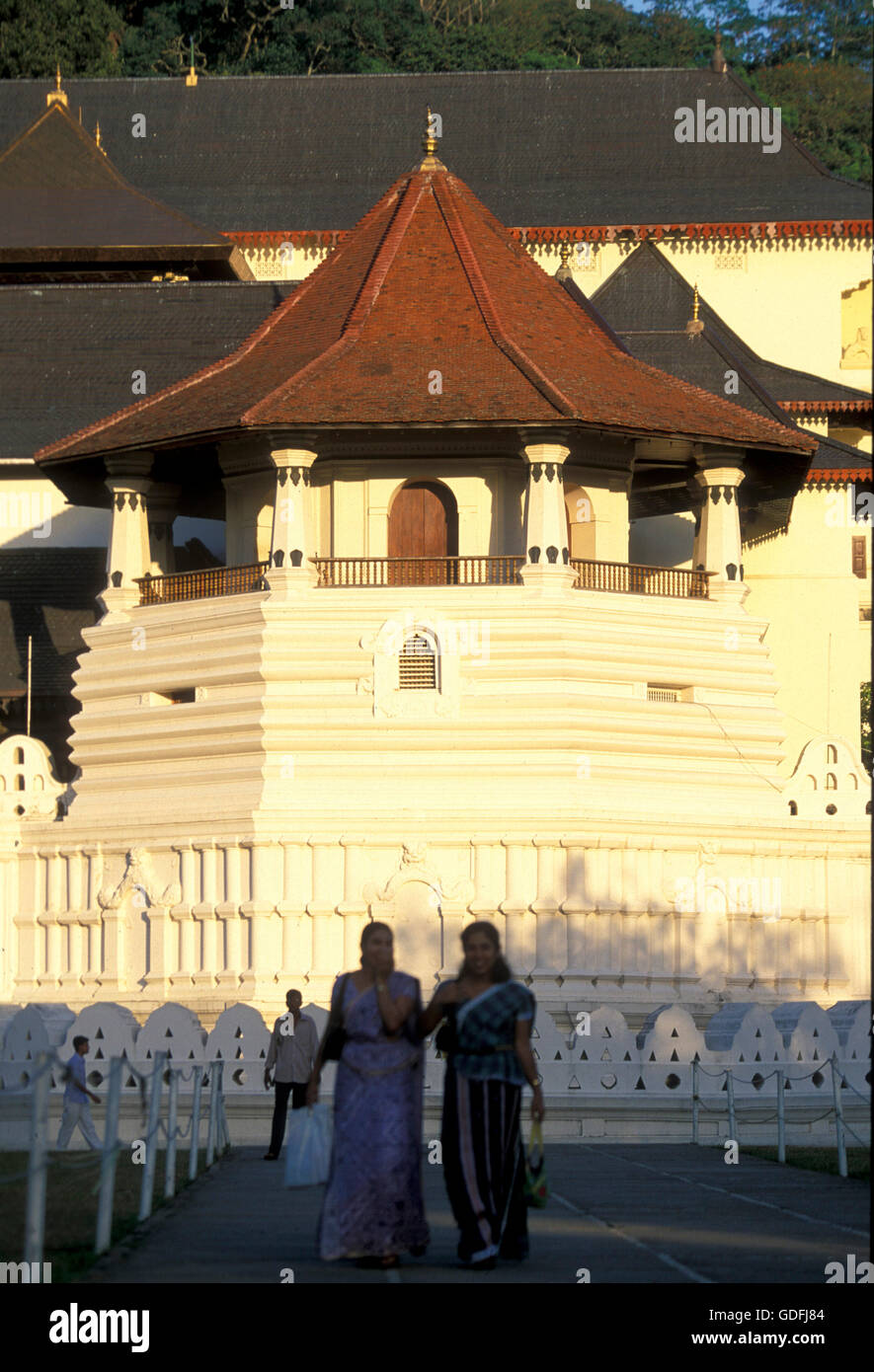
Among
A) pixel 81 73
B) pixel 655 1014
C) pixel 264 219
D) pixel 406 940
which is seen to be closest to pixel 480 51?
pixel 81 73

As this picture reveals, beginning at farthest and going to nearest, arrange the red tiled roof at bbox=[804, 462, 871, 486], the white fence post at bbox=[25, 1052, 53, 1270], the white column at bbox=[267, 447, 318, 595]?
the red tiled roof at bbox=[804, 462, 871, 486] → the white column at bbox=[267, 447, 318, 595] → the white fence post at bbox=[25, 1052, 53, 1270]

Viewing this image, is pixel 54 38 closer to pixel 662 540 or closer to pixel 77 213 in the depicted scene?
pixel 77 213

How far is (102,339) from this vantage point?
49.9 meters

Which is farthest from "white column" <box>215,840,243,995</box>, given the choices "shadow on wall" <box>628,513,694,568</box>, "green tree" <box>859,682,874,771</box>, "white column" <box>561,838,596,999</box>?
"green tree" <box>859,682,874,771</box>

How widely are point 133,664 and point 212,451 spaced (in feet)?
11.0

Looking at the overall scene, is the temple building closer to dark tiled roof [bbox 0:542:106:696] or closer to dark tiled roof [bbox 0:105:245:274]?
dark tiled roof [bbox 0:542:106:696]

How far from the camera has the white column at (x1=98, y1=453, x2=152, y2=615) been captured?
1485 inches

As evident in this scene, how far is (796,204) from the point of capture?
55375 mm

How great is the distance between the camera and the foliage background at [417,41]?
69438 millimetres

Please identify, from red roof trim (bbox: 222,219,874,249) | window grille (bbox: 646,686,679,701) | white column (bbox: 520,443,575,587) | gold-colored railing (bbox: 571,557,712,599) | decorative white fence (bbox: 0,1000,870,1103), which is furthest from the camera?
red roof trim (bbox: 222,219,874,249)

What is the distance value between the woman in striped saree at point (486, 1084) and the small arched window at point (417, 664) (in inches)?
854

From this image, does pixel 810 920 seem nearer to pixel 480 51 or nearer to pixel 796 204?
pixel 796 204

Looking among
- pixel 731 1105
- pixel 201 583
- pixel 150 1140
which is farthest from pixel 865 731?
pixel 150 1140

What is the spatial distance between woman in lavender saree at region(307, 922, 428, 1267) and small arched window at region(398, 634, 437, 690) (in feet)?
71.1
